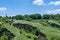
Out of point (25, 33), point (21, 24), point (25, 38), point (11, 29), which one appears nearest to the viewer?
point (25, 38)

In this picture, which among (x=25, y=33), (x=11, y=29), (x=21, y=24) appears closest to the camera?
(x=25, y=33)

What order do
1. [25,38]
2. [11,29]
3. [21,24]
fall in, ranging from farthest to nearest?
1. [21,24]
2. [11,29]
3. [25,38]

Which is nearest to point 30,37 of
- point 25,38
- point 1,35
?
point 25,38

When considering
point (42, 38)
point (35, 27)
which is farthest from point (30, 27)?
point (42, 38)

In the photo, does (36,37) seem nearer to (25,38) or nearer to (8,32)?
(25,38)

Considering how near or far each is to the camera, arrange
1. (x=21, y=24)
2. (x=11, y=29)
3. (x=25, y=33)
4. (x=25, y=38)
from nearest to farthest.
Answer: (x=25, y=38) → (x=25, y=33) → (x=11, y=29) → (x=21, y=24)

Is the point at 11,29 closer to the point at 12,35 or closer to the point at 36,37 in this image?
the point at 12,35

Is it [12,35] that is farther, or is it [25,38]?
[12,35]

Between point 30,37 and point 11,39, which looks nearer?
point 30,37
